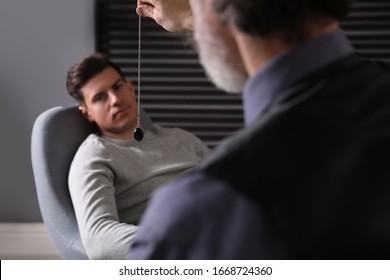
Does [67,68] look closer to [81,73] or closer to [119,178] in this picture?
[81,73]

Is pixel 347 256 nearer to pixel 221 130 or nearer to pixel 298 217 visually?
pixel 298 217

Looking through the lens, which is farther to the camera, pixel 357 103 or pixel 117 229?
pixel 117 229

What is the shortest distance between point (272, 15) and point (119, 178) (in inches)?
58.5

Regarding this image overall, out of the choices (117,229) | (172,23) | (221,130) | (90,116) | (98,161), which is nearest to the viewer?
(172,23)

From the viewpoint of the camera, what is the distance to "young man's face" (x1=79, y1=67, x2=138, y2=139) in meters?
2.20

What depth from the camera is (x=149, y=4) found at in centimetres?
158

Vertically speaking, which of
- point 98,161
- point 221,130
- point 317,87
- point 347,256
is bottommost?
point 221,130

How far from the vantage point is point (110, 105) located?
2.22m

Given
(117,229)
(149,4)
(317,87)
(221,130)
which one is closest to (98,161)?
(117,229)

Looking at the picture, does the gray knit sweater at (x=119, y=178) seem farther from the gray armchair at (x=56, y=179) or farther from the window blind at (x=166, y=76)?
the window blind at (x=166, y=76)

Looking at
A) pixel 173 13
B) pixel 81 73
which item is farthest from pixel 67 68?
pixel 173 13

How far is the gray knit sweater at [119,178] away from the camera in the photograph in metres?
1.88

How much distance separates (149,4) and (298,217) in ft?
3.62

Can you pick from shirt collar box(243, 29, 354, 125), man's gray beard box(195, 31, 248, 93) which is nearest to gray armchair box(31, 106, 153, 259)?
man's gray beard box(195, 31, 248, 93)
